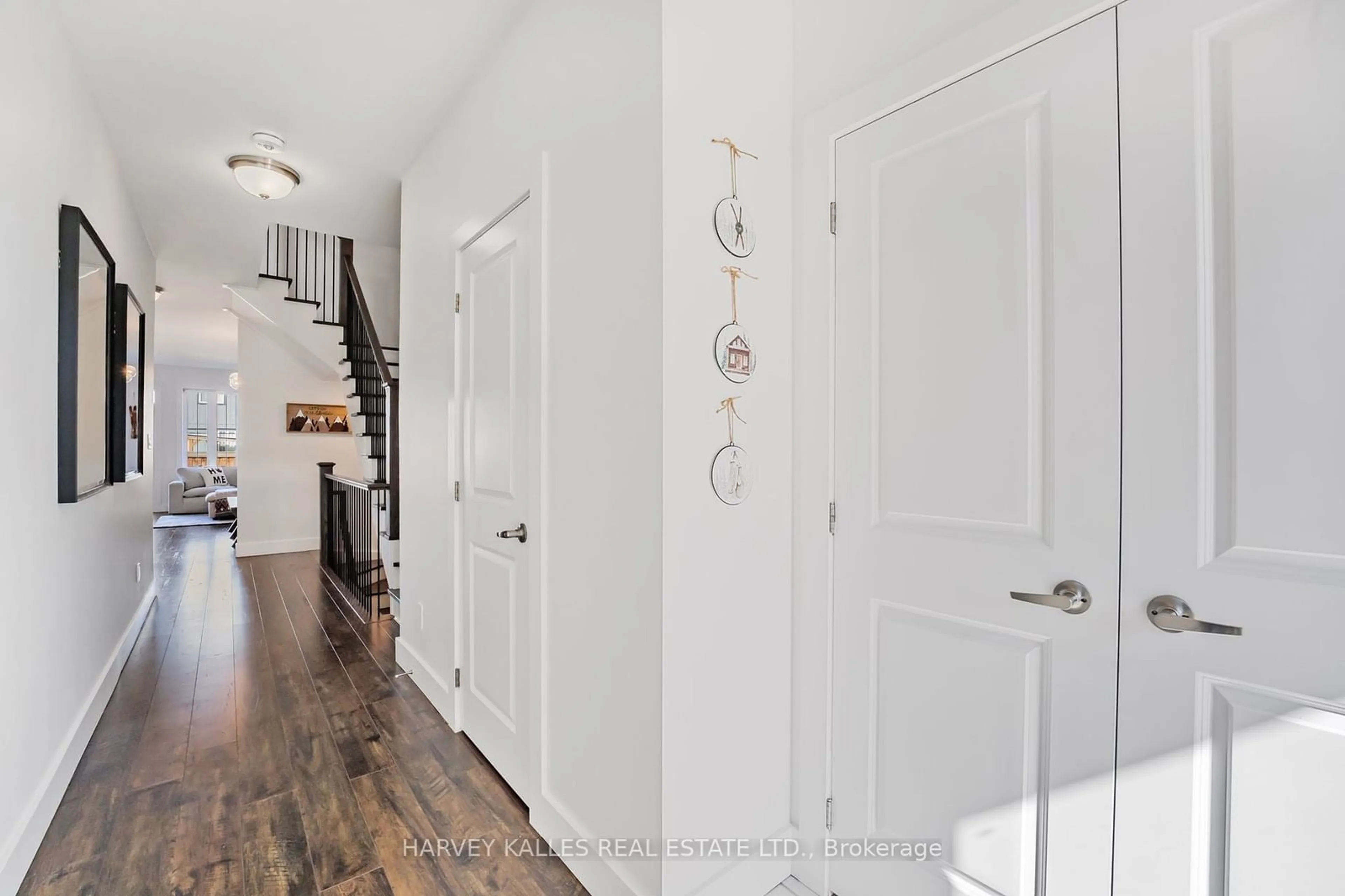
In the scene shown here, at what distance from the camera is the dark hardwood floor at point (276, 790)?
169 centimetres

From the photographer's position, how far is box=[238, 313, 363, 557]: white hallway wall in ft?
21.7

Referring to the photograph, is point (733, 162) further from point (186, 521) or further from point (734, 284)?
point (186, 521)

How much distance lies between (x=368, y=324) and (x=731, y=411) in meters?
3.62

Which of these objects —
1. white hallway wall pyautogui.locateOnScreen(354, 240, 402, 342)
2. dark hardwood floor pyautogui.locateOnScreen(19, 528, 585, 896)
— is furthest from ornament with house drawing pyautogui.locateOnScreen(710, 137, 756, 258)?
white hallway wall pyautogui.locateOnScreen(354, 240, 402, 342)

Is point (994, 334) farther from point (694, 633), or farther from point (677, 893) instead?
point (677, 893)

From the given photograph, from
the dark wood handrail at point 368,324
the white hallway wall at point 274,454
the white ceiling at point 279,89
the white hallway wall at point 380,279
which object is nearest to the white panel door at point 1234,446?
the white ceiling at point 279,89

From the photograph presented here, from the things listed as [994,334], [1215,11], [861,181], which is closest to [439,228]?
[861,181]

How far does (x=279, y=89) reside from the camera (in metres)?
2.64

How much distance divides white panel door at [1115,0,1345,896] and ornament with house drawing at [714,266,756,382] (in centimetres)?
83

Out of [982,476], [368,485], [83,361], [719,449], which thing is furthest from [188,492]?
[982,476]

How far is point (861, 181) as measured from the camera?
157 cm

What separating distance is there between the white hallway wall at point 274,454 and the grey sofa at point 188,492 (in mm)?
3762

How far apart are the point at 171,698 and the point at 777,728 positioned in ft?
9.73

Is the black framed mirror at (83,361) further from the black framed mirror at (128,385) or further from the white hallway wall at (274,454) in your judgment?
the white hallway wall at (274,454)
